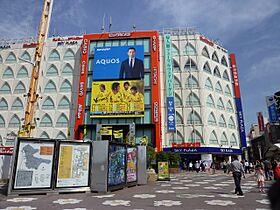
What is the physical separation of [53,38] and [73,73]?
894cm

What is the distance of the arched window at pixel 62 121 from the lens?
128 feet

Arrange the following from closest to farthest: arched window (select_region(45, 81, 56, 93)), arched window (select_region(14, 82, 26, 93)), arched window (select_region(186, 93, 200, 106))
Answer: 1. arched window (select_region(186, 93, 200, 106))
2. arched window (select_region(45, 81, 56, 93))
3. arched window (select_region(14, 82, 26, 93))

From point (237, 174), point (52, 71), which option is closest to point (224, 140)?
point (237, 174)

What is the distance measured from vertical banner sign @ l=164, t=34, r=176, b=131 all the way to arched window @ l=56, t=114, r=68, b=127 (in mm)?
17505

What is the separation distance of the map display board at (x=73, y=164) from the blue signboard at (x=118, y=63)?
27.8 meters

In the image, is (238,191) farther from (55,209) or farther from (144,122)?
(144,122)

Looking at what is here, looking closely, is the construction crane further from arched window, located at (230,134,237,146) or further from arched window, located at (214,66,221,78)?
arched window, located at (230,134,237,146)

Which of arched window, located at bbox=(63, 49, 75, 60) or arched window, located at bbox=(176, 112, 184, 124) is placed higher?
arched window, located at bbox=(63, 49, 75, 60)

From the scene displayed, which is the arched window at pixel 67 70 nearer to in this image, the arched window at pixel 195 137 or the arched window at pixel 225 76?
the arched window at pixel 195 137

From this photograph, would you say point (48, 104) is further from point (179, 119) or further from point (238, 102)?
point (238, 102)

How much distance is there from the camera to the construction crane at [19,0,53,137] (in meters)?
16.7

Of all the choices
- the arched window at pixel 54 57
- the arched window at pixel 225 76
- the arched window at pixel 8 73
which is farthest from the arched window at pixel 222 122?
the arched window at pixel 8 73

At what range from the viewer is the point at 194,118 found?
A: 38.1 m

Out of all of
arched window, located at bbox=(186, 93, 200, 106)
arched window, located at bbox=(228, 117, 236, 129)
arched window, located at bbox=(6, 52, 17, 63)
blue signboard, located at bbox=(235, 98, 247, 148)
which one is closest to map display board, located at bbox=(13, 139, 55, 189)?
arched window, located at bbox=(186, 93, 200, 106)
